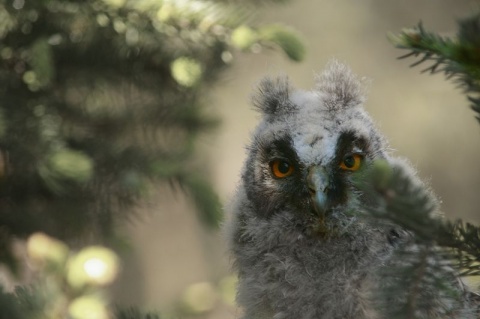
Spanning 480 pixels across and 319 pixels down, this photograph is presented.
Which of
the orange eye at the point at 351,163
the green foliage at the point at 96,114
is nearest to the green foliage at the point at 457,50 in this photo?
the orange eye at the point at 351,163

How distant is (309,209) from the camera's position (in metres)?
2.49

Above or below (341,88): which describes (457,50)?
below

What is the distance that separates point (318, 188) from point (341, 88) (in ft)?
1.68

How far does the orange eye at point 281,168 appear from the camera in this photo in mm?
2605

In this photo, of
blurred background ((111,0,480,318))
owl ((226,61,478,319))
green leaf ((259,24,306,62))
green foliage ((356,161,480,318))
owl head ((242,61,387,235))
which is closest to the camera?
green foliage ((356,161,480,318))

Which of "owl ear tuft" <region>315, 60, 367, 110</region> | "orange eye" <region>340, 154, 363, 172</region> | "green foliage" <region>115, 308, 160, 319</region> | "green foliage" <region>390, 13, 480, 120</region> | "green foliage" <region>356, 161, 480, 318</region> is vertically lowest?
"green foliage" <region>356, 161, 480, 318</region>

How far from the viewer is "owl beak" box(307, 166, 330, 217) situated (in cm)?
235

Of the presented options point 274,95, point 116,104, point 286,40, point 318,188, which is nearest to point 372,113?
point 116,104

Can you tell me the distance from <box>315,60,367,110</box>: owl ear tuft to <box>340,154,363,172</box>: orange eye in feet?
0.71

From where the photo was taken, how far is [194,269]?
8.91m

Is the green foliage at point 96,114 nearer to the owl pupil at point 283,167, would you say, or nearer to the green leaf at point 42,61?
the green leaf at point 42,61

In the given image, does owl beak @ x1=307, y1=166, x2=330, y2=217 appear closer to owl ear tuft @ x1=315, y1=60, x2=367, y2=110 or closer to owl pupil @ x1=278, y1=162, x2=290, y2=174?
owl pupil @ x1=278, y1=162, x2=290, y2=174

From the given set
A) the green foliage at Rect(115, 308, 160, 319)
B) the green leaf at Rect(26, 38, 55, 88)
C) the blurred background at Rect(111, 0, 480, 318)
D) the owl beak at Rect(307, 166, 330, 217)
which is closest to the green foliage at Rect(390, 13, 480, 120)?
the green foliage at Rect(115, 308, 160, 319)

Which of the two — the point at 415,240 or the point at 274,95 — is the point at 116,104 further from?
the point at 415,240
